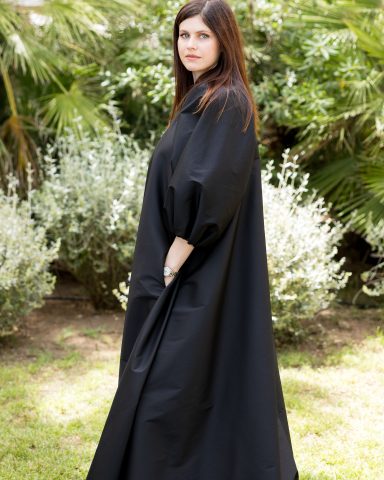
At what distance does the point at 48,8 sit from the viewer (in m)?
5.89

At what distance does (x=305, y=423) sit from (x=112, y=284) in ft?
8.16

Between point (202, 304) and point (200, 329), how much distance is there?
0.28ft

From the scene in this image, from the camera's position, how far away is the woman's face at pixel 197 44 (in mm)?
2561

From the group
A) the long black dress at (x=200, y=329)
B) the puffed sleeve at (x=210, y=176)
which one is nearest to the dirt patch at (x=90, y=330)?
the long black dress at (x=200, y=329)

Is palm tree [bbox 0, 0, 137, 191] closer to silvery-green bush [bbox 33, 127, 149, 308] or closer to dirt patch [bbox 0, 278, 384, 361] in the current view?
silvery-green bush [bbox 33, 127, 149, 308]

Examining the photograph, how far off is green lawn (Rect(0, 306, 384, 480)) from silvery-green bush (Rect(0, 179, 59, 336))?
0.33 m

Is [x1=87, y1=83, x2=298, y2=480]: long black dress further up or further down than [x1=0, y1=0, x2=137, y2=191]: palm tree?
further down

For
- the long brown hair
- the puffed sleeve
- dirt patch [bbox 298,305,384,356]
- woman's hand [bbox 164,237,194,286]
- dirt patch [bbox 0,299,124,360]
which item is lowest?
dirt patch [bbox 0,299,124,360]

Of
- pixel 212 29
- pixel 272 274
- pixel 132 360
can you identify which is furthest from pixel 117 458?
pixel 272 274

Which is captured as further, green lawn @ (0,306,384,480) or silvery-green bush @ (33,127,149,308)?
silvery-green bush @ (33,127,149,308)

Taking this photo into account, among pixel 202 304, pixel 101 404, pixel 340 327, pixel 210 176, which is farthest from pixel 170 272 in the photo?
pixel 340 327

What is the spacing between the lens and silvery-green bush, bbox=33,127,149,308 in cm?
558

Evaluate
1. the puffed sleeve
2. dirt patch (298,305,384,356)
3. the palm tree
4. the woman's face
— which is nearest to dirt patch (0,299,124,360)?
the palm tree

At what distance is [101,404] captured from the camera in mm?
4207
